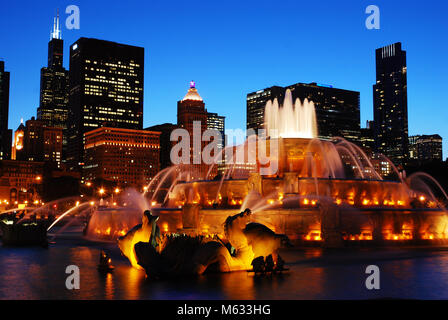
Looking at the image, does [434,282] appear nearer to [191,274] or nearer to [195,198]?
[191,274]

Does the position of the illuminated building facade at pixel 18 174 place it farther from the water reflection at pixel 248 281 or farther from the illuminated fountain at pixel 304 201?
the water reflection at pixel 248 281

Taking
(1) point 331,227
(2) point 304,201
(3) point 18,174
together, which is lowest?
(1) point 331,227

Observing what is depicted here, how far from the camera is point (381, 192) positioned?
4122cm

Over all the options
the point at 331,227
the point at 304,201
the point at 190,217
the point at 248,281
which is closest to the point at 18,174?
the point at 190,217

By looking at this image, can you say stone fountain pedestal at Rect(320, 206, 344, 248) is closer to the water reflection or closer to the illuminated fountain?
the illuminated fountain

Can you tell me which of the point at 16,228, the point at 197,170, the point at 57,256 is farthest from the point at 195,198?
the point at 197,170

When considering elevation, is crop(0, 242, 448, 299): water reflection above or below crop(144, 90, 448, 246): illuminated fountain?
below

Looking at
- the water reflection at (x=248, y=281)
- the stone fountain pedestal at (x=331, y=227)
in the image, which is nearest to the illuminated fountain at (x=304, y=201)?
the stone fountain pedestal at (x=331, y=227)

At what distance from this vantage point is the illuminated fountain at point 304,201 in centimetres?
3200

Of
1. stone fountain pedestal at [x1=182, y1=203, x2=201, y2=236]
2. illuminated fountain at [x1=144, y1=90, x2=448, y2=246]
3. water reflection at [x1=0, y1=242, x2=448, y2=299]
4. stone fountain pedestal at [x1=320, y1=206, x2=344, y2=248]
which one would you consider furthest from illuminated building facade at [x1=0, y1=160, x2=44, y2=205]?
water reflection at [x1=0, y1=242, x2=448, y2=299]

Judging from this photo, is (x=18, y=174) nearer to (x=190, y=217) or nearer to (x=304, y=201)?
(x=190, y=217)

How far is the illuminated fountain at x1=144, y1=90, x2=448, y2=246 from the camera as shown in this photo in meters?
32.0

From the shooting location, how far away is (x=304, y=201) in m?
37.3
